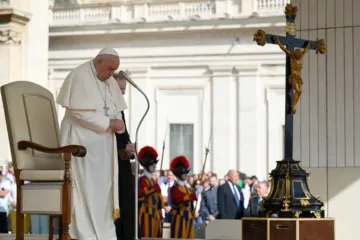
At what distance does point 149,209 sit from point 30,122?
423 cm

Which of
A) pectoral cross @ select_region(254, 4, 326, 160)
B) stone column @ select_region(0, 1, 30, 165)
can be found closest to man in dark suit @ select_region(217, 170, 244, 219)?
stone column @ select_region(0, 1, 30, 165)

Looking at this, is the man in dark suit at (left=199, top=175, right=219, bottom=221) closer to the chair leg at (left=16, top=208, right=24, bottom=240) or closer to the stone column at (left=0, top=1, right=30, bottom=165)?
the stone column at (left=0, top=1, right=30, bottom=165)

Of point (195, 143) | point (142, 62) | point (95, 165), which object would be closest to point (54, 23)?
point (142, 62)

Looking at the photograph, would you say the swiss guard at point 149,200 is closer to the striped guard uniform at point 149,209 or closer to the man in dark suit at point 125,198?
the striped guard uniform at point 149,209

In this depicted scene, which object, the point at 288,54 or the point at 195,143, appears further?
the point at 195,143

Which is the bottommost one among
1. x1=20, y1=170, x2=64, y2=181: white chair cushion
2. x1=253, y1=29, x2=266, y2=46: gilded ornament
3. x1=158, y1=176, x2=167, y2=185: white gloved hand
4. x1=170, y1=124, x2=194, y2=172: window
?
x1=158, y1=176, x2=167, y2=185: white gloved hand

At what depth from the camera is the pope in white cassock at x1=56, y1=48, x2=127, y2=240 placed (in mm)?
7770

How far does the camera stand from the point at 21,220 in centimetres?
801

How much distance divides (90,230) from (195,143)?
19.6 metres

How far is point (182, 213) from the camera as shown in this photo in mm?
13273

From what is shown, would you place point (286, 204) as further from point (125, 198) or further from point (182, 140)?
point (182, 140)

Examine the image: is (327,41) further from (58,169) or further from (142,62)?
(142,62)

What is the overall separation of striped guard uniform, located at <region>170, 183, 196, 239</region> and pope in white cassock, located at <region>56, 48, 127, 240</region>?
5.36m

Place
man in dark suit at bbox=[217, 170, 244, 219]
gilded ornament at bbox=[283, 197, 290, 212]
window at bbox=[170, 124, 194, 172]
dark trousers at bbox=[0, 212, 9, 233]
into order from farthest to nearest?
window at bbox=[170, 124, 194, 172]
man in dark suit at bbox=[217, 170, 244, 219]
dark trousers at bbox=[0, 212, 9, 233]
gilded ornament at bbox=[283, 197, 290, 212]
